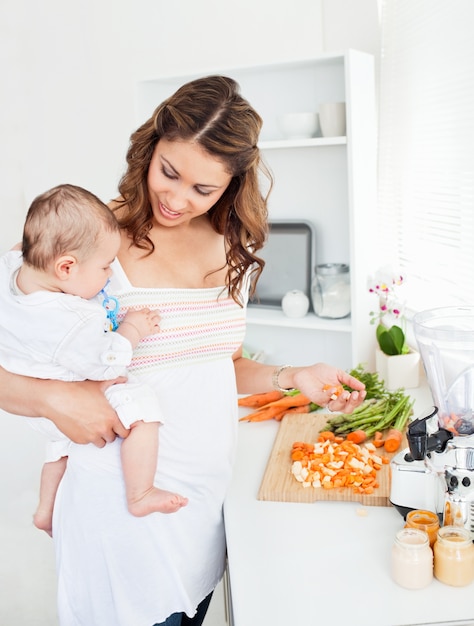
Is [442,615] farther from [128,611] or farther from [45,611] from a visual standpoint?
[45,611]

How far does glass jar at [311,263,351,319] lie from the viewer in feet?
9.55

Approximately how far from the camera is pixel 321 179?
3.09m

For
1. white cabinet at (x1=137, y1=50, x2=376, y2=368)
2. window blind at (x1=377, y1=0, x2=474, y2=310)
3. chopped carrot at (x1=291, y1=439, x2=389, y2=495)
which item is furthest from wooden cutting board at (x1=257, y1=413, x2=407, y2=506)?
white cabinet at (x1=137, y1=50, x2=376, y2=368)

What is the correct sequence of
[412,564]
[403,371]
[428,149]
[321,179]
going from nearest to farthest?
[412,564]
[403,371]
[428,149]
[321,179]

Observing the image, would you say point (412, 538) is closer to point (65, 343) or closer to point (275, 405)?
point (65, 343)

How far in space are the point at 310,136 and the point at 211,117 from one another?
1576 millimetres

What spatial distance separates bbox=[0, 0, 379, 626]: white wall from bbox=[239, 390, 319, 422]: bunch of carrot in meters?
1.20

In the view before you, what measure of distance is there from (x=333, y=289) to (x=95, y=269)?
167cm

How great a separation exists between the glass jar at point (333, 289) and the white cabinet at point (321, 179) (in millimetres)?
50

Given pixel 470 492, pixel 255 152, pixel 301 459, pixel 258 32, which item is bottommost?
pixel 301 459

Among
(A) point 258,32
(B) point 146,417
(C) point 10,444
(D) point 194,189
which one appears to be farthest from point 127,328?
(C) point 10,444

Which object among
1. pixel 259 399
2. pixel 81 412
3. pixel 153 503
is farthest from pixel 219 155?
pixel 259 399

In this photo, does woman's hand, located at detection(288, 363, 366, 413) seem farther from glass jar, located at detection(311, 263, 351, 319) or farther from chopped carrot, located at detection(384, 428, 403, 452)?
glass jar, located at detection(311, 263, 351, 319)

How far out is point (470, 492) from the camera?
1255 millimetres
